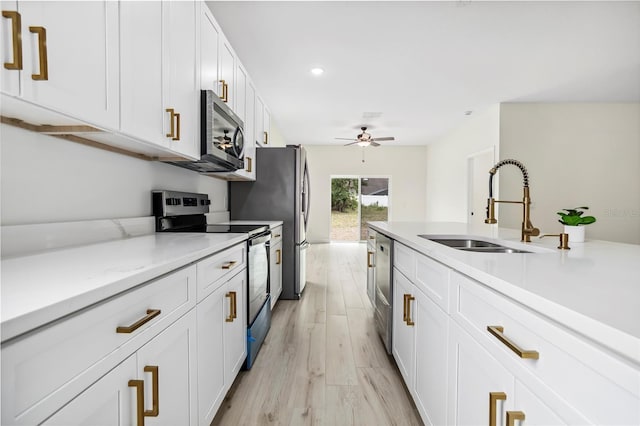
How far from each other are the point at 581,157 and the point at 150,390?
21.8ft

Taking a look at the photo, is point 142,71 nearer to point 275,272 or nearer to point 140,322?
point 140,322

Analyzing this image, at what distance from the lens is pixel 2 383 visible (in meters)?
0.47

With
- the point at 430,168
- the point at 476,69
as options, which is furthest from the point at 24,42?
the point at 430,168

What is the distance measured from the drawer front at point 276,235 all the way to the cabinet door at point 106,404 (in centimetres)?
218

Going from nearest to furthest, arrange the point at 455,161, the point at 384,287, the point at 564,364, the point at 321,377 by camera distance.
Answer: the point at 564,364 → the point at 321,377 → the point at 384,287 → the point at 455,161

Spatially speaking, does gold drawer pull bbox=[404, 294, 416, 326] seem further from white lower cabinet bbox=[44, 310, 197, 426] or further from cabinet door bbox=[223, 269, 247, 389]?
white lower cabinet bbox=[44, 310, 197, 426]

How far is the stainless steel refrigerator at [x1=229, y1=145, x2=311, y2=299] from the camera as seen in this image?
361 cm

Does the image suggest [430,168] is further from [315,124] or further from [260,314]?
[260,314]

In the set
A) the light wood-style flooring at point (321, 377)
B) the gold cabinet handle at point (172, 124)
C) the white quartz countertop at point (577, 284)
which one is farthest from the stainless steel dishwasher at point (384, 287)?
the gold cabinet handle at point (172, 124)

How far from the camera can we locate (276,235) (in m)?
3.21

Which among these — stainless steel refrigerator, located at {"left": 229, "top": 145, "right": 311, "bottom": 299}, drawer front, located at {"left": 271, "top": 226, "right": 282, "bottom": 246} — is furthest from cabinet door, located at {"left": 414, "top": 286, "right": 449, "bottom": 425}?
stainless steel refrigerator, located at {"left": 229, "top": 145, "right": 311, "bottom": 299}

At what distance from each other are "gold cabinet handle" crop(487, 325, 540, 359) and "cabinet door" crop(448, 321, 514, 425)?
9 cm

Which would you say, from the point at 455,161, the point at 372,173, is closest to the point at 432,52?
the point at 455,161

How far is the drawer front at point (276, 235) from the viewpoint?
2.99 metres
